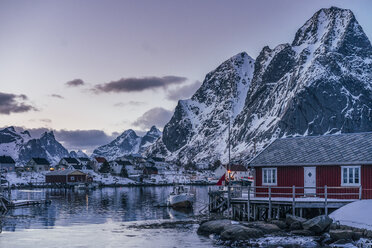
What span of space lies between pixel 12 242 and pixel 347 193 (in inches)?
1059

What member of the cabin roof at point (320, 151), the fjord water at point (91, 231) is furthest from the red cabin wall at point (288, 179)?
the fjord water at point (91, 231)

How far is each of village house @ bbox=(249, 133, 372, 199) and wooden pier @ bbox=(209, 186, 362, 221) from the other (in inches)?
6.8

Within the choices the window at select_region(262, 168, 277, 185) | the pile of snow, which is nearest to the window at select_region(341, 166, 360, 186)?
the pile of snow

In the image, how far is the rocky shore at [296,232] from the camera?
1189 inches

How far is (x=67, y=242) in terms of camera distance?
3419 cm

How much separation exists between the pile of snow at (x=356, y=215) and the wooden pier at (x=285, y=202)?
1528mm

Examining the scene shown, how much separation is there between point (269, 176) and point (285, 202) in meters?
4.98

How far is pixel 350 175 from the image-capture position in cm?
4091

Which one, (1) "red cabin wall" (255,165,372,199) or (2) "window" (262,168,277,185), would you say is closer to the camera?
(1) "red cabin wall" (255,165,372,199)

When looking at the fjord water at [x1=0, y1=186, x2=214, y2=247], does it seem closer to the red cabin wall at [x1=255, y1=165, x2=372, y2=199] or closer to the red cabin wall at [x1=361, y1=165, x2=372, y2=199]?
the red cabin wall at [x1=255, y1=165, x2=372, y2=199]

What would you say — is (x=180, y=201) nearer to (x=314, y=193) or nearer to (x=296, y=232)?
(x=314, y=193)

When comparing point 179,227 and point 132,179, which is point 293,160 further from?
point 132,179

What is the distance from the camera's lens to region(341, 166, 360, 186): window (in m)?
40.5

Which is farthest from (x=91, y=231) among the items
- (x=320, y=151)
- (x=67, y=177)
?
(x=67, y=177)
